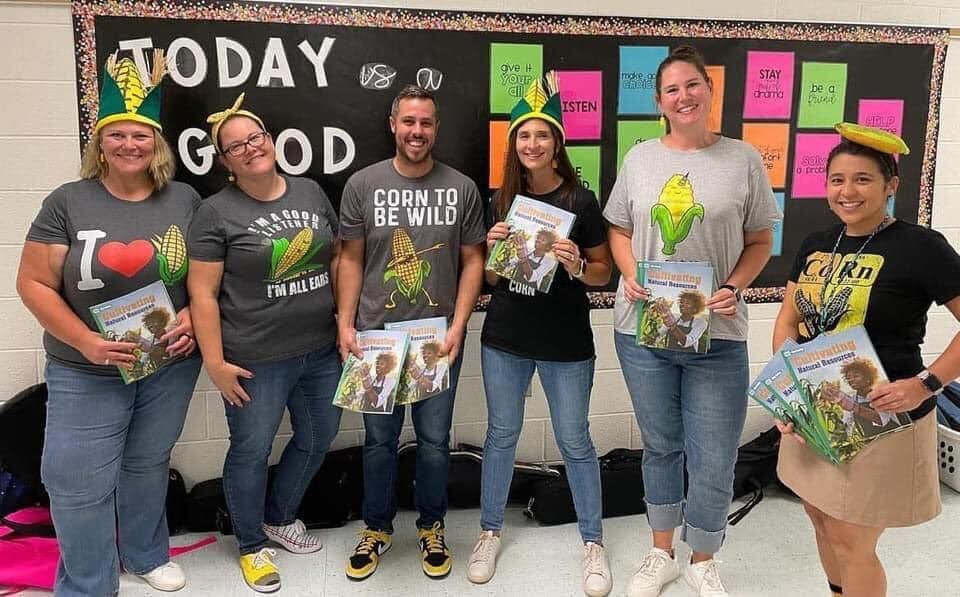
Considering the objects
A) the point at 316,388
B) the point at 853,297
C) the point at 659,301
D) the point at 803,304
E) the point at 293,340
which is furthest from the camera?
the point at 316,388

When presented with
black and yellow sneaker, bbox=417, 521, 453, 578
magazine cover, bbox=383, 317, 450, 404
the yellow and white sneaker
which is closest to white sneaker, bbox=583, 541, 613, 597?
black and yellow sneaker, bbox=417, 521, 453, 578

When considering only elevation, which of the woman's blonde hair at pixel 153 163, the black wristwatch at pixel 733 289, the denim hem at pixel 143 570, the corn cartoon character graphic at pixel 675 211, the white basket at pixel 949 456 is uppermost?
the woman's blonde hair at pixel 153 163

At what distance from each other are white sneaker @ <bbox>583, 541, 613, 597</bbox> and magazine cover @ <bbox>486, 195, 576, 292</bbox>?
89 centimetres

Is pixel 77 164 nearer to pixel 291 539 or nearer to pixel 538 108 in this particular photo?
pixel 291 539

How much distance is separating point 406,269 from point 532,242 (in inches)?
15.4

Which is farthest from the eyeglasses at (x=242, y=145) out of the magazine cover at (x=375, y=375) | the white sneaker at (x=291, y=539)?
the white sneaker at (x=291, y=539)

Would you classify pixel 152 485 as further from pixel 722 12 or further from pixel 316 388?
pixel 722 12

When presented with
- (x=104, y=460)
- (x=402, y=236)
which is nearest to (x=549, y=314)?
(x=402, y=236)

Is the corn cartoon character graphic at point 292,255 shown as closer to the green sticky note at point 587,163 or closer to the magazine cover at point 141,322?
the magazine cover at point 141,322

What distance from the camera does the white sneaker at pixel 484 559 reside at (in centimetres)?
233

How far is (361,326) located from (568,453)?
75cm

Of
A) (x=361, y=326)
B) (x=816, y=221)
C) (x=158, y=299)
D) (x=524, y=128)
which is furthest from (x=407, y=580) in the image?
(x=816, y=221)

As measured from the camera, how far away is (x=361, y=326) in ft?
7.30

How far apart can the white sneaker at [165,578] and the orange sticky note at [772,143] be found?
2582mm
